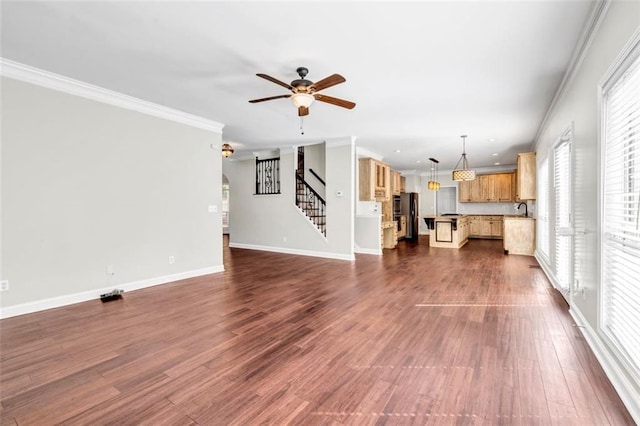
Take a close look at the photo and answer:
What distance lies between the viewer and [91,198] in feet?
12.8

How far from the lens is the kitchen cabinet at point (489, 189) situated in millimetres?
10508

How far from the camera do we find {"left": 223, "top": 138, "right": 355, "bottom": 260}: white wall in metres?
6.88

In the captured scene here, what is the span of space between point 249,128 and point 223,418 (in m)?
5.18

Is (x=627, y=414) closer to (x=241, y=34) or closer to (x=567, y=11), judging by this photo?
(x=567, y=11)

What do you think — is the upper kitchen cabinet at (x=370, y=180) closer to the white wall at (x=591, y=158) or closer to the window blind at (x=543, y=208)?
the window blind at (x=543, y=208)

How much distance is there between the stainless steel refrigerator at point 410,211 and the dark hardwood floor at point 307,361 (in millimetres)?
7112

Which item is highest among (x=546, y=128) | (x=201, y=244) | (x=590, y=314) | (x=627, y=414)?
(x=546, y=128)

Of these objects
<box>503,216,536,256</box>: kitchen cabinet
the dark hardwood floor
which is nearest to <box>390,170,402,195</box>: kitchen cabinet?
<box>503,216,536,256</box>: kitchen cabinet

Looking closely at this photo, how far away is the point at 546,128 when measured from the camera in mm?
5195

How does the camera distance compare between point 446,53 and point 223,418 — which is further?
point 446,53

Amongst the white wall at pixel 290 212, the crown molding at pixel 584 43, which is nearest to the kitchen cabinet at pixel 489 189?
the white wall at pixel 290 212

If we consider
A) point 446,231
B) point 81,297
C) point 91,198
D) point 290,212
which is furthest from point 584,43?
point 446,231

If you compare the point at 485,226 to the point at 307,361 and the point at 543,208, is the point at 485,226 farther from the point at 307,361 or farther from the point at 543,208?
the point at 307,361

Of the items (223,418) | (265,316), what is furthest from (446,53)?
(223,418)
